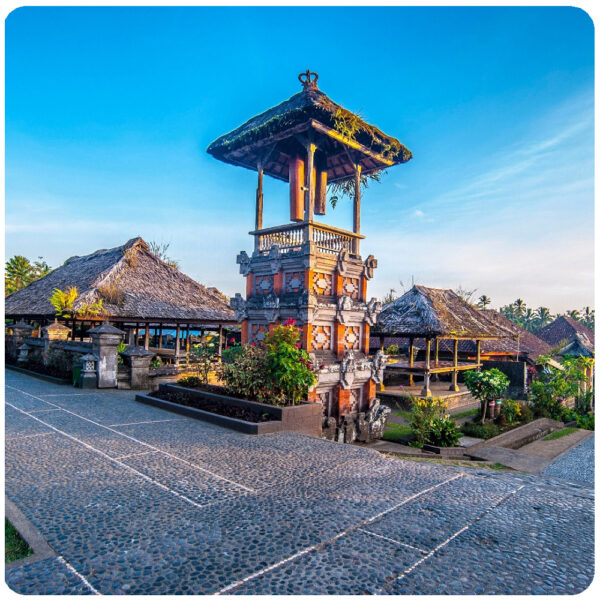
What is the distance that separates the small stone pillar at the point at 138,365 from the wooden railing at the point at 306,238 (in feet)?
14.6

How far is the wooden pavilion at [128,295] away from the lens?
16.8m

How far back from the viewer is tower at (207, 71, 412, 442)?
11070mm

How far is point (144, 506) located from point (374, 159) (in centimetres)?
1114

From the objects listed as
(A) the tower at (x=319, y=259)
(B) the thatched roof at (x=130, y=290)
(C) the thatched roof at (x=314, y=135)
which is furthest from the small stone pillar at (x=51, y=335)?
(C) the thatched roof at (x=314, y=135)

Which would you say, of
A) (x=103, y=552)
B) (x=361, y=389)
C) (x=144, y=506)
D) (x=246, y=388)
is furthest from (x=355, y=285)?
(x=103, y=552)

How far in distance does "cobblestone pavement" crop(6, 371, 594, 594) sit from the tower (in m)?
5.05

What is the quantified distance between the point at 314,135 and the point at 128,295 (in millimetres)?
10409

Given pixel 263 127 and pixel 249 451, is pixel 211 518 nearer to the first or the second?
pixel 249 451

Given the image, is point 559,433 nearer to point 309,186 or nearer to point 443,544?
point 309,186

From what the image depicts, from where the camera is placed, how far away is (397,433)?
13281 millimetres

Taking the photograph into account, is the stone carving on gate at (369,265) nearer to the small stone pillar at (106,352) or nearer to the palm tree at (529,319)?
the small stone pillar at (106,352)

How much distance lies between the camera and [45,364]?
14297 mm

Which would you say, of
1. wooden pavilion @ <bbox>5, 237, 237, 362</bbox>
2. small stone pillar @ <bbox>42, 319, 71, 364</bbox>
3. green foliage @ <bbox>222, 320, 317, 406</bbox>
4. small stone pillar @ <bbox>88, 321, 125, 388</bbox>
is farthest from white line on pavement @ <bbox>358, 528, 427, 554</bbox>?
wooden pavilion @ <bbox>5, 237, 237, 362</bbox>

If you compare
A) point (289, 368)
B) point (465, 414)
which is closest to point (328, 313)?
point (289, 368)
